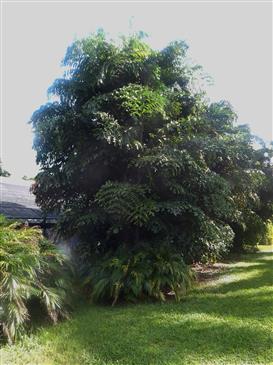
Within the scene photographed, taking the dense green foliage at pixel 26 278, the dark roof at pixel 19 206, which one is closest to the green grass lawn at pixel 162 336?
the dense green foliage at pixel 26 278

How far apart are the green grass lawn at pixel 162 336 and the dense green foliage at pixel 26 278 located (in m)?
0.34

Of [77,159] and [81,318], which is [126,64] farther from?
[81,318]

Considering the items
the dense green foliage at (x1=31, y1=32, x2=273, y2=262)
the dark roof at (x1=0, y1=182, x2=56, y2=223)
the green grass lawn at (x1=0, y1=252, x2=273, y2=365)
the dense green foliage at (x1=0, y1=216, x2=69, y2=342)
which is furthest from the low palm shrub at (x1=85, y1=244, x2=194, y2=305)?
the dark roof at (x1=0, y1=182, x2=56, y2=223)

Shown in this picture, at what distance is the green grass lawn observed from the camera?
492 centimetres

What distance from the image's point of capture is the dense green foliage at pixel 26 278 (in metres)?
5.50

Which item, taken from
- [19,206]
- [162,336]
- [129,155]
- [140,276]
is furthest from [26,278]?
[19,206]

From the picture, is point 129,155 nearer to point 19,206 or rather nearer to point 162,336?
point 162,336

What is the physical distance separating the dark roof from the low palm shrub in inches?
147

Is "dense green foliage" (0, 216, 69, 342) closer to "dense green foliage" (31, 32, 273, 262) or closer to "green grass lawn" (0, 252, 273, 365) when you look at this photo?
"green grass lawn" (0, 252, 273, 365)

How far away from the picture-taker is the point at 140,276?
7.85 metres

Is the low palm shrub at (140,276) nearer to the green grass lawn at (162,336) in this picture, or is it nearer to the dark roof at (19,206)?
the green grass lawn at (162,336)

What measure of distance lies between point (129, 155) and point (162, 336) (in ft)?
16.2

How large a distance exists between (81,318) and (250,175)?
6.96 metres

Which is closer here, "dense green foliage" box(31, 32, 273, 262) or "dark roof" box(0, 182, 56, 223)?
"dense green foliage" box(31, 32, 273, 262)
